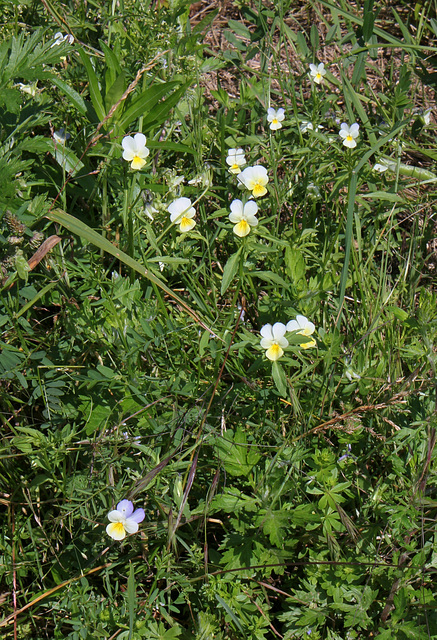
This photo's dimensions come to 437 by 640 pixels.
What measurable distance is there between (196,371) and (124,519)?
0.73m

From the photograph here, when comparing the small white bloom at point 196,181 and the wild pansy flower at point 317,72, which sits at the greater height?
the wild pansy flower at point 317,72

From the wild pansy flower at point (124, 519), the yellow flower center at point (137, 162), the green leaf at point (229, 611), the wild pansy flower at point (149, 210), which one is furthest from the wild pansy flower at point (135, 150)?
the green leaf at point (229, 611)

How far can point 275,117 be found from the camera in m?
2.93

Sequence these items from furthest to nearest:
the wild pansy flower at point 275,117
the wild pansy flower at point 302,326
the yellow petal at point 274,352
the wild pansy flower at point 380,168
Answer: the wild pansy flower at point 380,168 < the wild pansy flower at point 275,117 < the wild pansy flower at point 302,326 < the yellow petal at point 274,352

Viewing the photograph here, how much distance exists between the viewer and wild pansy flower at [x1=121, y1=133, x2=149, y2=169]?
2.41m

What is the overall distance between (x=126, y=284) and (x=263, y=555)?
3.90 ft

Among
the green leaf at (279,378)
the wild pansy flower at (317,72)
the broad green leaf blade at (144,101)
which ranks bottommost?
the green leaf at (279,378)

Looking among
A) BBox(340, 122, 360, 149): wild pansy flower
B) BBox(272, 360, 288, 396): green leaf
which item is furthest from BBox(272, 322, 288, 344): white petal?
BBox(340, 122, 360, 149): wild pansy flower

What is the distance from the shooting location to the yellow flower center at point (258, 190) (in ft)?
8.18

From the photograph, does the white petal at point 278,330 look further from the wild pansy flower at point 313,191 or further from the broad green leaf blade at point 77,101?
the broad green leaf blade at point 77,101

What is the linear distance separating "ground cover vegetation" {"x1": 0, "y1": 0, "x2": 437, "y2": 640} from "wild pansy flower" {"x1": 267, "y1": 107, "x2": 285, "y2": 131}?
0.01 m

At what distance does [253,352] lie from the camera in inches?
98.7

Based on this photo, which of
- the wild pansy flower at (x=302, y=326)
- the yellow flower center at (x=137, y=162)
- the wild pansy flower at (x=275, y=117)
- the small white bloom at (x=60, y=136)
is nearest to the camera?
the wild pansy flower at (x=302, y=326)

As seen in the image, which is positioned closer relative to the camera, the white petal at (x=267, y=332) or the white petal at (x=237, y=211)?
the white petal at (x=267, y=332)
